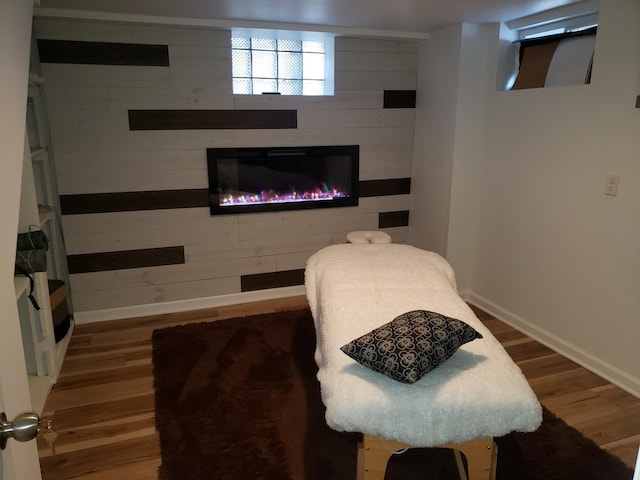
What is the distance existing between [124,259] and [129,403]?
1.25 metres

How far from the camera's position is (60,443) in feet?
7.17

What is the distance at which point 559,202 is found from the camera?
2.93 meters

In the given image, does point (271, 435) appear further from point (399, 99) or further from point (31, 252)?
point (399, 99)

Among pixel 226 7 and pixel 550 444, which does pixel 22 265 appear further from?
pixel 550 444

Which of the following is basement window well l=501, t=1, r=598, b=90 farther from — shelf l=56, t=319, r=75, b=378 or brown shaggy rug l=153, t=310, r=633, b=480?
shelf l=56, t=319, r=75, b=378

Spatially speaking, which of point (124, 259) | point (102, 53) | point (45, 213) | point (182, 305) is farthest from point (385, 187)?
point (45, 213)

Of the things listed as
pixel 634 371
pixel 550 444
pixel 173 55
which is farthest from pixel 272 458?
pixel 173 55

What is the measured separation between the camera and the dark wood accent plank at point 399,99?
3.84 m

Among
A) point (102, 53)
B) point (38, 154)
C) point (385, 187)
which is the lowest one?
point (385, 187)

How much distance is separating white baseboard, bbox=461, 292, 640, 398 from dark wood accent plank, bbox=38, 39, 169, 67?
2.89 meters

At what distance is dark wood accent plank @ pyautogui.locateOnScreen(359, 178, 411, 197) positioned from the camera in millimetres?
3951

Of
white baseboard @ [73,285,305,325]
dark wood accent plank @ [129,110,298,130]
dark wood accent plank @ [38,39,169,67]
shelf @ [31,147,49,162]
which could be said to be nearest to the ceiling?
dark wood accent plank @ [38,39,169,67]

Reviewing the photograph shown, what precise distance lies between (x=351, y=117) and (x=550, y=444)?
8.51 feet

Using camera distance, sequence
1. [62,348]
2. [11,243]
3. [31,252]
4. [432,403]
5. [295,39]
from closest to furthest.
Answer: [11,243]
[432,403]
[31,252]
[62,348]
[295,39]
